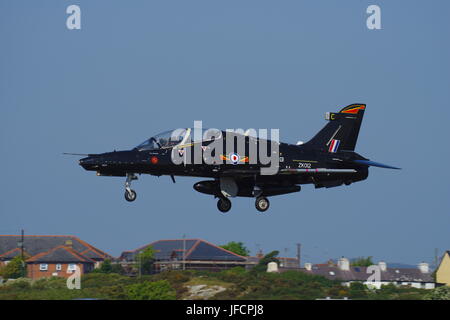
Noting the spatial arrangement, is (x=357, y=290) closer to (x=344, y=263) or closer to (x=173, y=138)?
(x=173, y=138)

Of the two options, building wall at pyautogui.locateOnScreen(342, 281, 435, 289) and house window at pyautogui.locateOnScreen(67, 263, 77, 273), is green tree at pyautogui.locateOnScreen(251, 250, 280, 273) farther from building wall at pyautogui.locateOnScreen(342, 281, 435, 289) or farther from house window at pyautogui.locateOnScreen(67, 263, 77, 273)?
house window at pyautogui.locateOnScreen(67, 263, 77, 273)

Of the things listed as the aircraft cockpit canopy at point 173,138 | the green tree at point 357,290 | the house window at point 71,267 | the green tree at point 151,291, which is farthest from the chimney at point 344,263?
the aircraft cockpit canopy at point 173,138

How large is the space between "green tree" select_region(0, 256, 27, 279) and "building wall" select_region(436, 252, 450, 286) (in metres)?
24.2

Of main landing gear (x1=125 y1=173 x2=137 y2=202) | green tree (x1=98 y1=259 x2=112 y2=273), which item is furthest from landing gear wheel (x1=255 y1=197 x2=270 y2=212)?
green tree (x1=98 y1=259 x2=112 y2=273)

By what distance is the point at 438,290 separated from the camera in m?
39.2

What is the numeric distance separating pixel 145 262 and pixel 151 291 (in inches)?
430

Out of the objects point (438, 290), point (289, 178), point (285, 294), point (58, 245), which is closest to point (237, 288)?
point (285, 294)

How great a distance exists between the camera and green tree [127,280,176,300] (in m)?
39.1

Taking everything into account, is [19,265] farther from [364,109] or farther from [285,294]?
[364,109]

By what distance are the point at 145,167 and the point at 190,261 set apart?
2011 cm

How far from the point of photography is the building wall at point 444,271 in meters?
52.4

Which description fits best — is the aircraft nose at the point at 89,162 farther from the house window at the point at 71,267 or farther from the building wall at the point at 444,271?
the building wall at the point at 444,271
